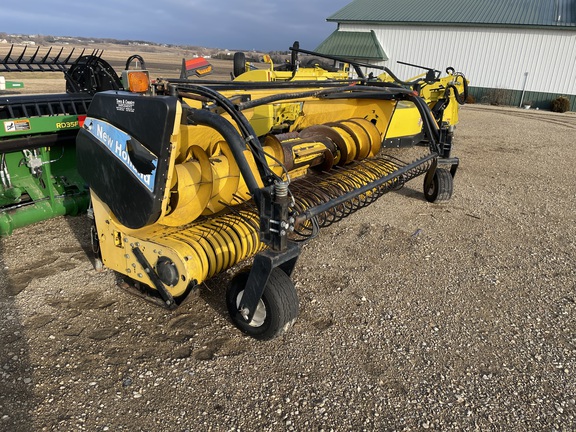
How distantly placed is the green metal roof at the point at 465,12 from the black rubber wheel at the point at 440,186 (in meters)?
21.3

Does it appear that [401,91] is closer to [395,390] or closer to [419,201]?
[419,201]

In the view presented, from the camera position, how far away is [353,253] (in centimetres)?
431

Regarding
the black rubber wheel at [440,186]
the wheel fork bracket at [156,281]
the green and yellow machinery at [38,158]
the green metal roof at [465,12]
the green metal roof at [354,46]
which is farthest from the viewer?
the green metal roof at [354,46]

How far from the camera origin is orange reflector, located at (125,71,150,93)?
2.87 m

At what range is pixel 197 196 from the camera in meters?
3.16

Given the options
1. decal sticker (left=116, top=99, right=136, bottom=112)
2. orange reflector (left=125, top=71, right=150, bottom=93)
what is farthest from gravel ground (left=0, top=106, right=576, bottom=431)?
orange reflector (left=125, top=71, right=150, bottom=93)

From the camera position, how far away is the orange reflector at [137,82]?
A: 9.43 feet

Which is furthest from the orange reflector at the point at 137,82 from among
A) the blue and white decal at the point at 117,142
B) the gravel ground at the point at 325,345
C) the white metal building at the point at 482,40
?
the white metal building at the point at 482,40

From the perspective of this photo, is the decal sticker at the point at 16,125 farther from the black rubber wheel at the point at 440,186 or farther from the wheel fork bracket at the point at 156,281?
the black rubber wheel at the point at 440,186

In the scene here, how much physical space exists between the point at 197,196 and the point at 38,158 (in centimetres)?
233

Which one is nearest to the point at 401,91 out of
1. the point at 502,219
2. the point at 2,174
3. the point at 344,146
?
the point at 344,146

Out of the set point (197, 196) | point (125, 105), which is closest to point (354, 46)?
point (197, 196)

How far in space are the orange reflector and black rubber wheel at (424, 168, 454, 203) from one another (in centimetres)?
381

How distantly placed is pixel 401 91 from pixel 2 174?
404 cm
